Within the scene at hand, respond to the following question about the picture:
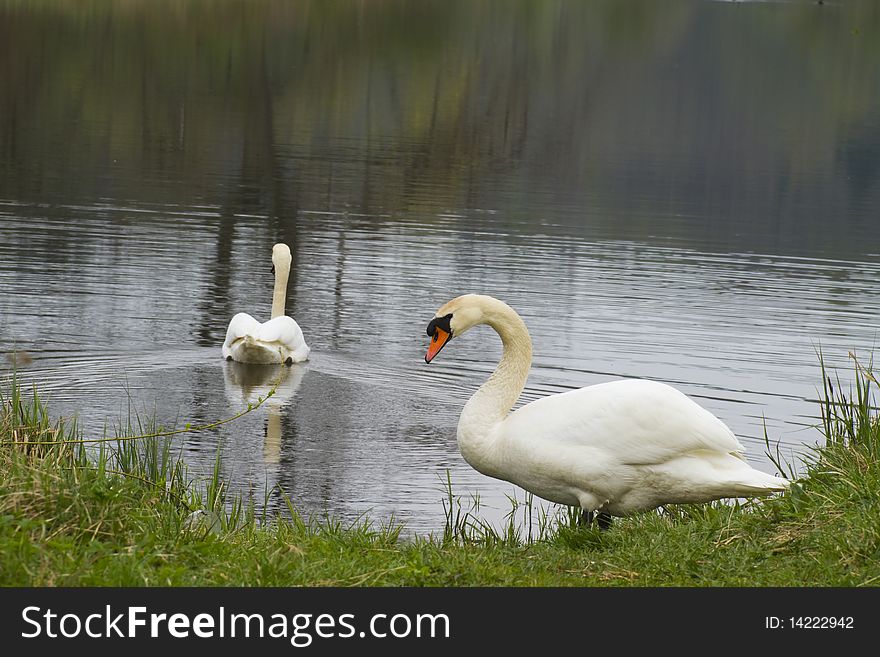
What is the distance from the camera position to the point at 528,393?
13633mm

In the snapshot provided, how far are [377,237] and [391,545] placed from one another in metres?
16.9

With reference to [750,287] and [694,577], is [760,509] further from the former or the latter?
[750,287]

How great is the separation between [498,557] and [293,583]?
1419 millimetres

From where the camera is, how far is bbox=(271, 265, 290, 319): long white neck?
52.8 feet

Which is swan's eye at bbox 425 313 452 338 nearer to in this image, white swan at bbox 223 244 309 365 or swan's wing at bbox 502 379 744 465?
swan's wing at bbox 502 379 744 465

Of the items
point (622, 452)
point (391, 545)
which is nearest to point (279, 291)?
point (622, 452)

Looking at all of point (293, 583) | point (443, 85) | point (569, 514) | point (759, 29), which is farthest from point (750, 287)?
point (759, 29)

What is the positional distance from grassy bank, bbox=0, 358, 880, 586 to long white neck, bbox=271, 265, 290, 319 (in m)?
8.14

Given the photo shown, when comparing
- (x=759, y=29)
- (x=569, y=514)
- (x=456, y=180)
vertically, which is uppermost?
(x=759, y=29)

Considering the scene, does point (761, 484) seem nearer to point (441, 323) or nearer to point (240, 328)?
point (441, 323)

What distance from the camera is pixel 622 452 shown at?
8.05 metres

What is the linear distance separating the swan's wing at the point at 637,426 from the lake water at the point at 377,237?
1.62 metres

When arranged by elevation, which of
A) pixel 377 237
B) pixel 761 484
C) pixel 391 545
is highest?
pixel 377 237

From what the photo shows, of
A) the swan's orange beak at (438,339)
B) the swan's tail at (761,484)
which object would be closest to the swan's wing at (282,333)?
the swan's orange beak at (438,339)
